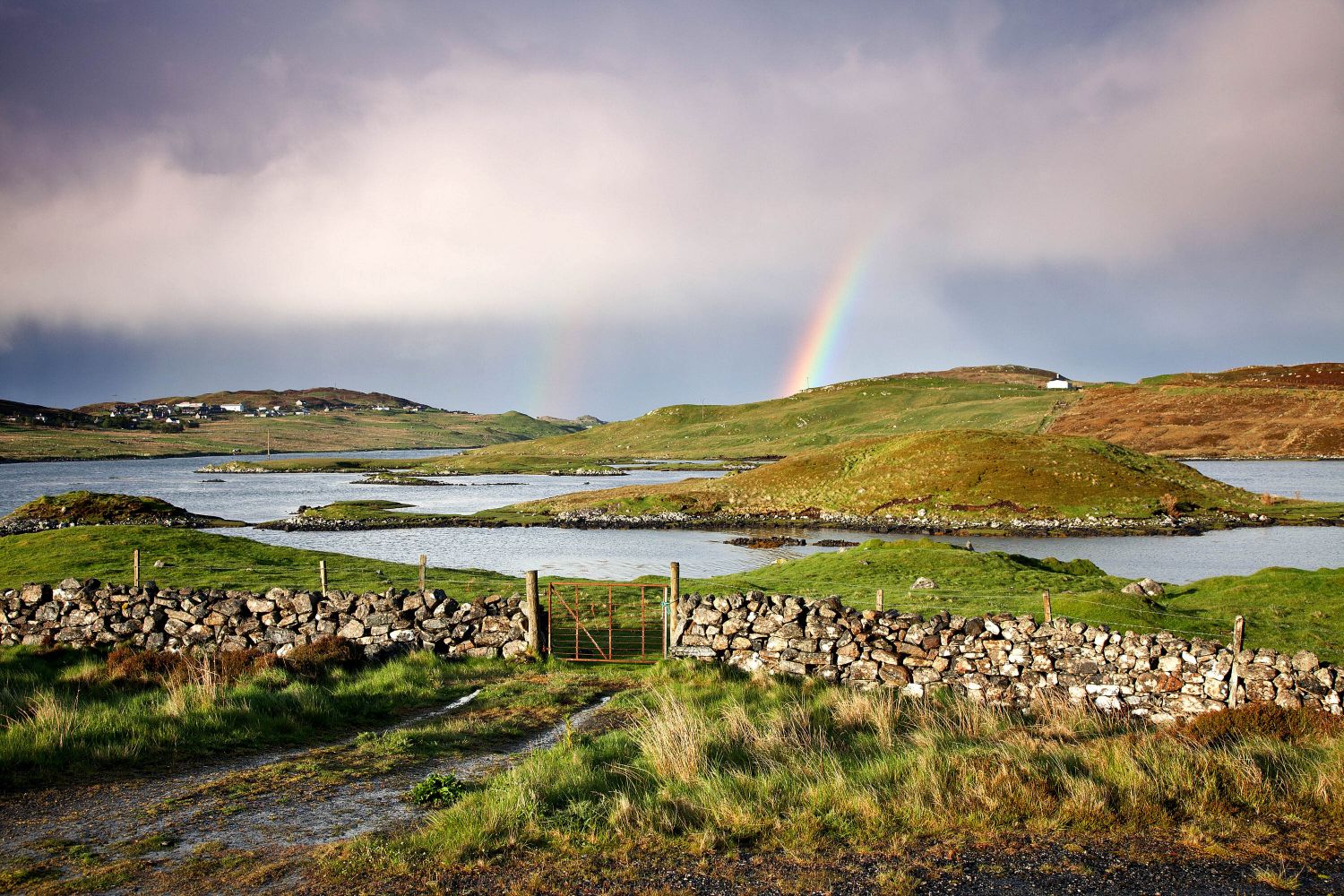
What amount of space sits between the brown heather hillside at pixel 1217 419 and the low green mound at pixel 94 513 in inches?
5637

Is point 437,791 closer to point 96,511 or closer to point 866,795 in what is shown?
point 866,795

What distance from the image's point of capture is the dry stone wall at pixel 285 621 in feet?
69.3

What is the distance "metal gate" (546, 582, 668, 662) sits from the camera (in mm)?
21188

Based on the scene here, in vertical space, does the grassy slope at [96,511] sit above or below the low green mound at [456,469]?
below

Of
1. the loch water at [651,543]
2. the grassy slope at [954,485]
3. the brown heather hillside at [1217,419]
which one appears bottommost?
the loch water at [651,543]

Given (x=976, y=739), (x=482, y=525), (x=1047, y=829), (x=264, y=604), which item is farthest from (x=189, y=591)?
(x=482, y=525)

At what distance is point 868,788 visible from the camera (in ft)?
33.4

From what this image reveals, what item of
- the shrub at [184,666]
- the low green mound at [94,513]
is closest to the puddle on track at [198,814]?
the shrub at [184,666]

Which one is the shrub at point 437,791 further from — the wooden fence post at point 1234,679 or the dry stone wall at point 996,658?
the wooden fence post at point 1234,679

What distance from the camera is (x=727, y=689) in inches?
695

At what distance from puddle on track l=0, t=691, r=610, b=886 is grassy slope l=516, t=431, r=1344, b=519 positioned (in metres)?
71.3

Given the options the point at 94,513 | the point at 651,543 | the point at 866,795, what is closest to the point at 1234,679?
the point at 866,795

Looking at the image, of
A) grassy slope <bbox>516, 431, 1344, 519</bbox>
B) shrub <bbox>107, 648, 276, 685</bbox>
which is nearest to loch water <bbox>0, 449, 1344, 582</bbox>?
grassy slope <bbox>516, 431, 1344, 519</bbox>

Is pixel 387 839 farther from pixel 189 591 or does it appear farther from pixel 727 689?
pixel 189 591
